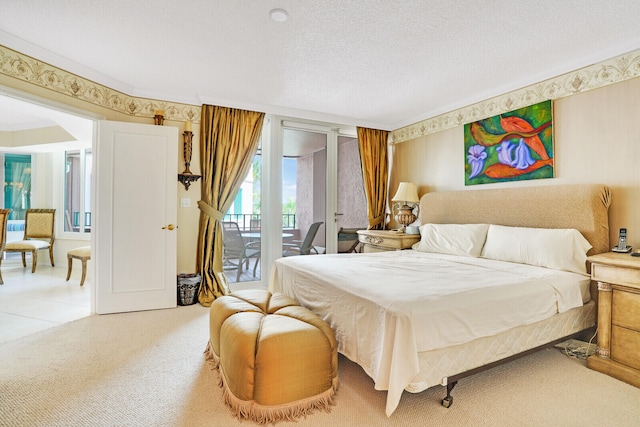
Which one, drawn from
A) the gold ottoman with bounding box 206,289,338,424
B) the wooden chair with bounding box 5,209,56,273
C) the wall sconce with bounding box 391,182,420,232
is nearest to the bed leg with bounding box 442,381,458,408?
the gold ottoman with bounding box 206,289,338,424

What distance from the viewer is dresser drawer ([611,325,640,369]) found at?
2.04 meters

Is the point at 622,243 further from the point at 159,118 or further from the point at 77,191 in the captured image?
the point at 77,191

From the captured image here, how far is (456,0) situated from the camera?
2.07m

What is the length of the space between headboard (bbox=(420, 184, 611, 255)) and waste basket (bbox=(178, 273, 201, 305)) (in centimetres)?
304

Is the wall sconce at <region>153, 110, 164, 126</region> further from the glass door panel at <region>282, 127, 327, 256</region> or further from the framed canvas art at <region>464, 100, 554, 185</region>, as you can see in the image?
the framed canvas art at <region>464, 100, 554, 185</region>

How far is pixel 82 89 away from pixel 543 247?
451 centimetres

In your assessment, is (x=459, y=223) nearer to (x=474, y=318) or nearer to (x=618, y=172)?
(x=618, y=172)

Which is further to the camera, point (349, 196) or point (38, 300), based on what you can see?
point (349, 196)

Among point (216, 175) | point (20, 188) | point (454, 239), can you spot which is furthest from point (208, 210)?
point (20, 188)

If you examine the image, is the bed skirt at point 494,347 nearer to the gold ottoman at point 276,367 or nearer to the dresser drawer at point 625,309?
the dresser drawer at point 625,309

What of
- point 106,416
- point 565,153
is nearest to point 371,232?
point 565,153

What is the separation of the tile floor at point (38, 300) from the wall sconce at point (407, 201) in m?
3.86

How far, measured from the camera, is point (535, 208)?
9.96 ft

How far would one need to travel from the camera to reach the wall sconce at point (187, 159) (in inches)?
151
